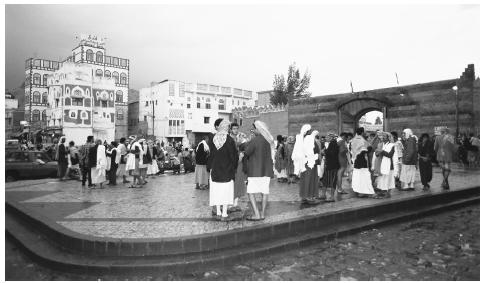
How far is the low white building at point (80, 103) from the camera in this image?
140ft

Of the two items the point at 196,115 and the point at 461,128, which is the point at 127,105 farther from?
the point at 461,128

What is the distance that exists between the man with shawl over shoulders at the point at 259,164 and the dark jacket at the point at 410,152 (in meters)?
5.18

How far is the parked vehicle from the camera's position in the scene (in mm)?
13117

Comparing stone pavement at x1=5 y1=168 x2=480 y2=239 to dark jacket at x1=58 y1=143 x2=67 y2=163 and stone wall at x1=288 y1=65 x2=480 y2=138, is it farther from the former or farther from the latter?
stone wall at x1=288 y1=65 x2=480 y2=138

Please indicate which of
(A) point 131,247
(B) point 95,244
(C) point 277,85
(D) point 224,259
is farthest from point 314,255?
(C) point 277,85

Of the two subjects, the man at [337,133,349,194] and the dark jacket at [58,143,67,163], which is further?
the dark jacket at [58,143,67,163]

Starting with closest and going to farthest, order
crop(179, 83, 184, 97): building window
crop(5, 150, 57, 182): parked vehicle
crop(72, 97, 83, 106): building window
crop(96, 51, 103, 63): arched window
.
Answer: 1. crop(5, 150, 57, 182): parked vehicle
2. crop(72, 97, 83, 106): building window
3. crop(179, 83, 184, 97): building window
4. crop(96, 51, 103, 63): arched window

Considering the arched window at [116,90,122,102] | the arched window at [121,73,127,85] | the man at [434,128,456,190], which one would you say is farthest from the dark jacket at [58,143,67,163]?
the arched window at [121,73,127,85]

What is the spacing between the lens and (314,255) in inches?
196

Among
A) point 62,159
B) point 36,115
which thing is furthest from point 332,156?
point 36,115

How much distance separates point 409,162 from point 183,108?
4058 cm

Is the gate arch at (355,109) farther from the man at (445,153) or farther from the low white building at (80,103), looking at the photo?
the low white building at (80,103)

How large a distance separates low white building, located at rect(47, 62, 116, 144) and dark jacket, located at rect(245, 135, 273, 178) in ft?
136

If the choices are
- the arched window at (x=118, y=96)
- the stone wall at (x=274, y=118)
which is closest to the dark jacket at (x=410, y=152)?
the stone wall at (x=274, y=118)
